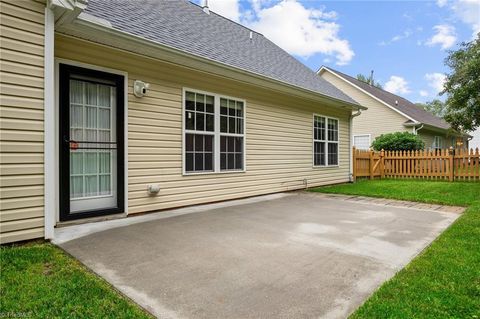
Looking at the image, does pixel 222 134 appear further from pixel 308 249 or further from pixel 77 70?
pixel 308 249

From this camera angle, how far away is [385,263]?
9.63 feet

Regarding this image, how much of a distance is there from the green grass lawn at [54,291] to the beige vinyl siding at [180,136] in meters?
2.19

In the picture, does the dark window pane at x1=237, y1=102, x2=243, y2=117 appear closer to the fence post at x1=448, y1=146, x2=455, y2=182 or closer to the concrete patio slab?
the concrete patio slab

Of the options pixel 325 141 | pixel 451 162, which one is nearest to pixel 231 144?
pixel 325 141

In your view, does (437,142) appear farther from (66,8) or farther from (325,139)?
(66,8)

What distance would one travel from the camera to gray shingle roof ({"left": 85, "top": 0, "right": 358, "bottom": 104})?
17.1ft

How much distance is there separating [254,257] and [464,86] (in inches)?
426

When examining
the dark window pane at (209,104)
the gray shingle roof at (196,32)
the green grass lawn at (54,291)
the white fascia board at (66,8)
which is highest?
the gray shingle roof at (196,32)

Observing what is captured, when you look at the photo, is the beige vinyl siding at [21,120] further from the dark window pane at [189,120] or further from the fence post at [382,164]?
the fence post at [382,164]

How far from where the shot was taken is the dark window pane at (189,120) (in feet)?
19.0

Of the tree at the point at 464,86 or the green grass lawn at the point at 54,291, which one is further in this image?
the tree at the point at 464,86

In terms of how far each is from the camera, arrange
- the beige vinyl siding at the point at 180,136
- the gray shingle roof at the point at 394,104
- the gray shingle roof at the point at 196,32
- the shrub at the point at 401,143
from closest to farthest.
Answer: the beige vinyl siding at the point at 180,136
the gray shingle roof at the point at 196,32
the shrub at the point at 401,143
the gray shingle roof at the point at 394,104

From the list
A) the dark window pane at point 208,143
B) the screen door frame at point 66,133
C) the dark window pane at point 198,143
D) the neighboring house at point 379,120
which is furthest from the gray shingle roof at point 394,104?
the screen door frame at point 66,133

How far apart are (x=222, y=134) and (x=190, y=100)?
1.04 metres
